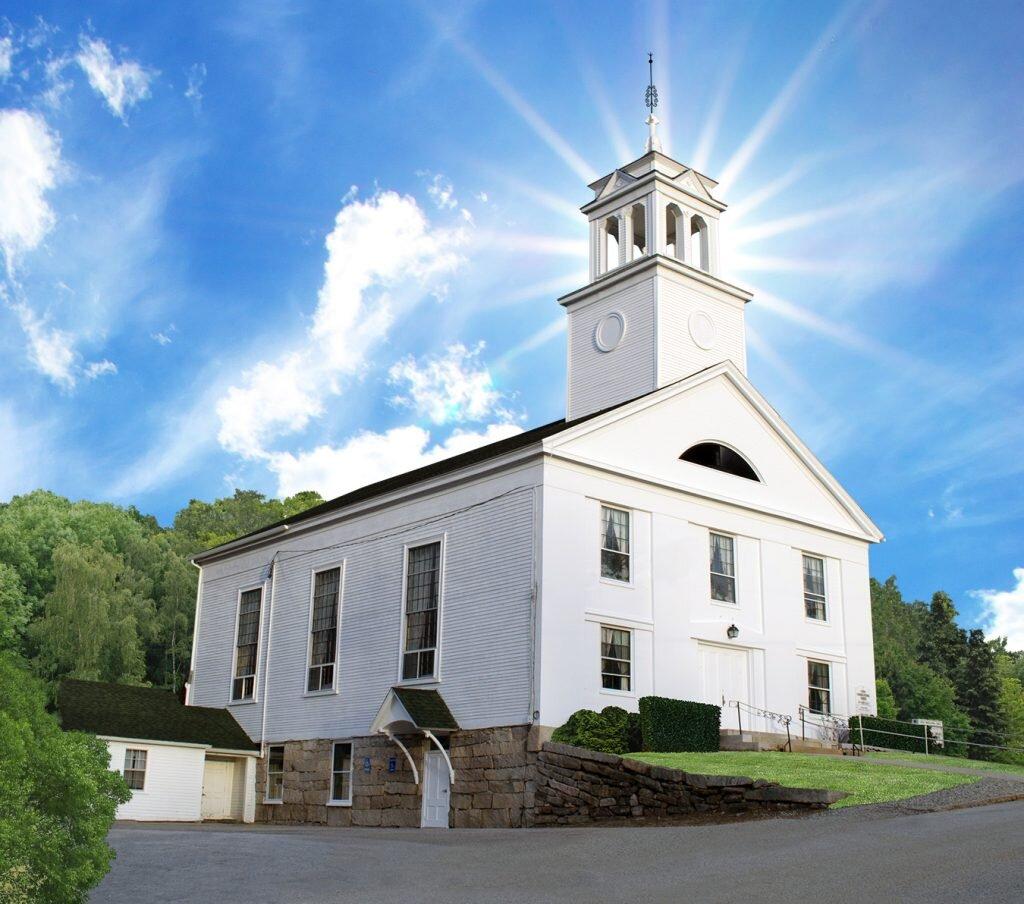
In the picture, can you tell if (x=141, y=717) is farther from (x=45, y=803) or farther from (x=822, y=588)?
(x=45, y=803)

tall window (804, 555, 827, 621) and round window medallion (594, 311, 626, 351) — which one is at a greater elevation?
round window medallion (594, 311, 626, 351)

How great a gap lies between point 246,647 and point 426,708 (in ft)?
32.5

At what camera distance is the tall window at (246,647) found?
31.9 metres

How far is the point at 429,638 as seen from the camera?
1019 inches

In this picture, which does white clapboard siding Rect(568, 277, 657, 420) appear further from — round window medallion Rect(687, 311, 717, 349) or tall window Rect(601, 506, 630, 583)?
tall window Rect(601, 506, 630, 583)

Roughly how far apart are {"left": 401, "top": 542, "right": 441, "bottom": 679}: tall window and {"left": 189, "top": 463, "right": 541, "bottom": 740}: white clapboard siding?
0.32 metres

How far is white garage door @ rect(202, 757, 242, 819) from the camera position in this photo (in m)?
30.4

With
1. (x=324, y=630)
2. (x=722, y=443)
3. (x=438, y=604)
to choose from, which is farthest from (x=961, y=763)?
(x=324, y=630)

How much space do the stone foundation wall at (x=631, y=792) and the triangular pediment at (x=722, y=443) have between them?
6206 mm

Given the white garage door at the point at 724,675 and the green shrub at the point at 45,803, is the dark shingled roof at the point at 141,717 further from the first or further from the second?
the green shrub at the point at 45,803

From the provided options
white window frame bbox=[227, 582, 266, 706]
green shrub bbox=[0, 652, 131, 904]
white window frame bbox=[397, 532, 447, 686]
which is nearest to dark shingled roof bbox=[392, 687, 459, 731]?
white window frame bbox=[397, 532, 447, 686]

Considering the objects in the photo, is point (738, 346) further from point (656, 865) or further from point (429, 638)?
point (656, 865)

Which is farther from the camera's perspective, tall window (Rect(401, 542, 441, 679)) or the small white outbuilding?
the small white outbuilding

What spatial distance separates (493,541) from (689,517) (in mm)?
4687
